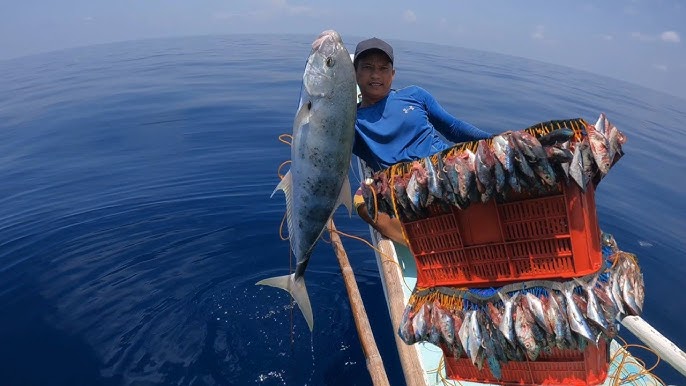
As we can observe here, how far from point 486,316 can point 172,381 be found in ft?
11.6

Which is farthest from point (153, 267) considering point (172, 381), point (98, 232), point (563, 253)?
point (563, 253)

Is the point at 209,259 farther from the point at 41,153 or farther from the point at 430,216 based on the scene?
the point at 41,153

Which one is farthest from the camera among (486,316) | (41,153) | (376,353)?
(41,153)

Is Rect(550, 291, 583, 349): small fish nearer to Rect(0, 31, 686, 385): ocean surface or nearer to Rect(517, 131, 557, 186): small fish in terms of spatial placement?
Rect(517, 131, 557, 186): small fish

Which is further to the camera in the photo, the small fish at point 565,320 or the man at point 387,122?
the man at point 387,122

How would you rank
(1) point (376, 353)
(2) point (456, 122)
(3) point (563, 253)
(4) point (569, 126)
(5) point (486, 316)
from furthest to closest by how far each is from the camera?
(2) point (456, 122) → (1) point (376, 353) → (5) point (486, 316) → (3) point (563, 253) → (4) point (569, 126)

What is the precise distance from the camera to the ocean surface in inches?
185

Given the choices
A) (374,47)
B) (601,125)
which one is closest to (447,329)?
(601,125)

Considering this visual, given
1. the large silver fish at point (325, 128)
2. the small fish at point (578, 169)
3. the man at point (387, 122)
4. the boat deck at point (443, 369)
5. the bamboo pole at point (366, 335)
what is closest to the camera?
the small fish at point (578, 169)

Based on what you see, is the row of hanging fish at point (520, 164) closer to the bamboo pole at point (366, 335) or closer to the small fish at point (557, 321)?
the small fish at point (557, 321)

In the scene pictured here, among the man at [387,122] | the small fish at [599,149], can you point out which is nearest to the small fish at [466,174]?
the small fish at [599,149]

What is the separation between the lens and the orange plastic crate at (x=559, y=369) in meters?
2.89

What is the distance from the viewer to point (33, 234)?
7.27 meters

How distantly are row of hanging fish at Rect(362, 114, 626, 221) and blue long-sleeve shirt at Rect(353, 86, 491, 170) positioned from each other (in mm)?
1894
